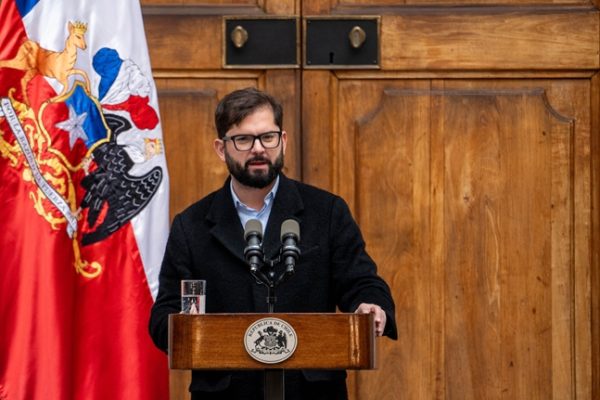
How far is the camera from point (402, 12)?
18.2 ft

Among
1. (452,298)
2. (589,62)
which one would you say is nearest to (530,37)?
(589,62)

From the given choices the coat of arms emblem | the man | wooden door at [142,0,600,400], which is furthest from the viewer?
wooden door at [142,0,600,400]

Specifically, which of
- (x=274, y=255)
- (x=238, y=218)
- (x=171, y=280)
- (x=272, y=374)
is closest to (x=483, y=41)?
(x=238, y=218)

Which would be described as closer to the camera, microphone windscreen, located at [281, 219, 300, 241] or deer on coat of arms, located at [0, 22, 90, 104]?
microphone windscreen, located at [281, 219, 300, 241]

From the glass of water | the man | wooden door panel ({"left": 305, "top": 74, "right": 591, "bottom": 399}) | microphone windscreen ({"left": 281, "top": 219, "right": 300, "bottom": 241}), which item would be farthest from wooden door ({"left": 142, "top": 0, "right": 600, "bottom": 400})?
microphone windscreen ({"left": 281, "top": 219, "right": 300, "bottom": 241})

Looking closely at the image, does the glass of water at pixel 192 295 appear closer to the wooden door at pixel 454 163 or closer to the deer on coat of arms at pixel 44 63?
the deer on coat of arms at pixel 44 63

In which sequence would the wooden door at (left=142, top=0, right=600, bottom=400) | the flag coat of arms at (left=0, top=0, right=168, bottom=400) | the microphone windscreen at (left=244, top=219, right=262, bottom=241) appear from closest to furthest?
the microphone windscreen at (left=244, top=219, right=262, bottom=241) → the flag coat of arms at (left=0, top=0, right=168, bottom=400) → the wooden door at (left=142, top=0, right=600, bottom=400)

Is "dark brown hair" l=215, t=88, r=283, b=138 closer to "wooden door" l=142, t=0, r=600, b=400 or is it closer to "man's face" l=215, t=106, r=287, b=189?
"man's face" l=215, t=106, r=287, b=189

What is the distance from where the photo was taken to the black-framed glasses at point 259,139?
4.44 meters

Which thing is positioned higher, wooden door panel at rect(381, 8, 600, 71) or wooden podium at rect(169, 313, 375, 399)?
wooden door panel at rect(381, 8, 600, 71)

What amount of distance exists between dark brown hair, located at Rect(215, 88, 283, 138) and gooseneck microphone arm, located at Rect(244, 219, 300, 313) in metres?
0.49

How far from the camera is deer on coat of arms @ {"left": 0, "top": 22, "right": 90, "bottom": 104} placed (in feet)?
16.4

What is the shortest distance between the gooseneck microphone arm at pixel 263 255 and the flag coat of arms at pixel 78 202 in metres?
1.02

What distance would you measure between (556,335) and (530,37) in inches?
43.7
